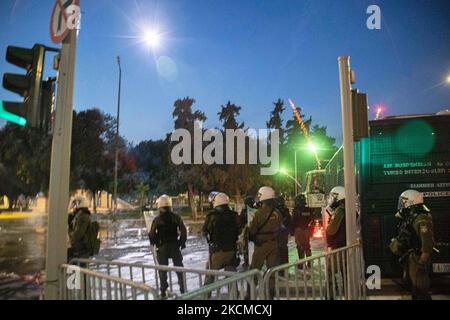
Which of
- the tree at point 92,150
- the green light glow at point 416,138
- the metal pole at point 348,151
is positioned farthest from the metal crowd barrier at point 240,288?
the tree at point 92,150

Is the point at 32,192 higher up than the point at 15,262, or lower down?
higher up

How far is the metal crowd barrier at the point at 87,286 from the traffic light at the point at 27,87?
4.97 ft

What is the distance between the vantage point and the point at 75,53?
4.66 meters

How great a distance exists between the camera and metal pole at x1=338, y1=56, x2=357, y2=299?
19.1 feet

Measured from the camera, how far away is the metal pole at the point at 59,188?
4371 millimetres

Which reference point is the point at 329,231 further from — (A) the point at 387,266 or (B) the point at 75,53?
(B) the point at 75,53

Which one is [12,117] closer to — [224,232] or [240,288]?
[240,288]

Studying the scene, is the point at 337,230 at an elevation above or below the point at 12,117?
below

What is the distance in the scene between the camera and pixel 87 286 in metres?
4.30

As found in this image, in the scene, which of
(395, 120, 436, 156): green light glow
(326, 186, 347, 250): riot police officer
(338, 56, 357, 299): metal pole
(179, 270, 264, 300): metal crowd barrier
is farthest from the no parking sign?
(395, 120, 436, 156): green light glow

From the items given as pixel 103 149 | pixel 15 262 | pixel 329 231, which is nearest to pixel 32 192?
pixel 103 149

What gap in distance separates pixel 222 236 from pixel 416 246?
9.46 feet

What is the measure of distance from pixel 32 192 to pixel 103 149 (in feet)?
25.9

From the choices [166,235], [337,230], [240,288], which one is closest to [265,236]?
[337,230]
